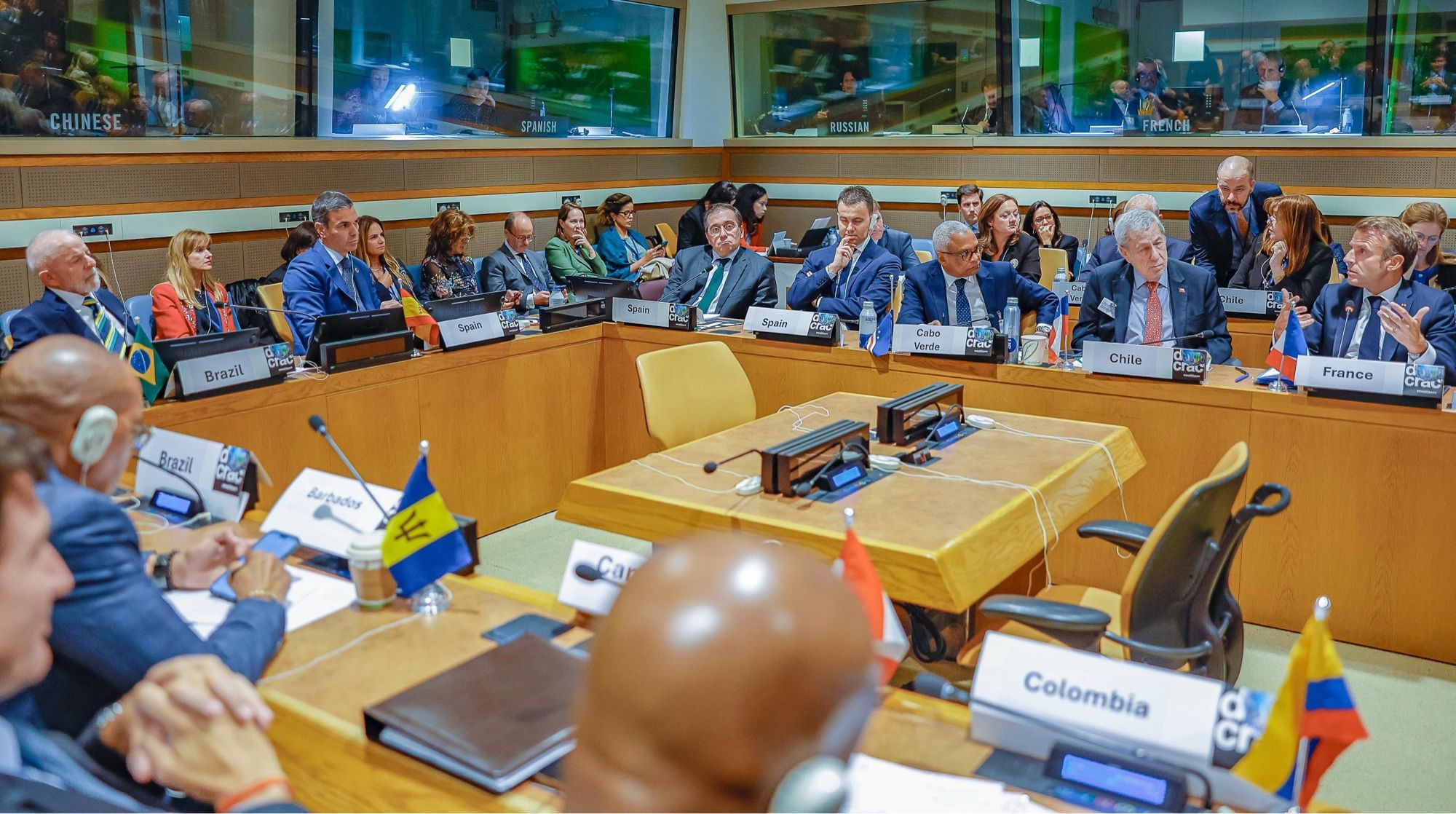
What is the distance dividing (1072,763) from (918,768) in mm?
199

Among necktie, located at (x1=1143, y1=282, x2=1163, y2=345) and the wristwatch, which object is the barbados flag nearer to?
the wristwatch

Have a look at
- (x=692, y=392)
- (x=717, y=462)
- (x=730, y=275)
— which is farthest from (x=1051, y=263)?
(x=717, y=462)

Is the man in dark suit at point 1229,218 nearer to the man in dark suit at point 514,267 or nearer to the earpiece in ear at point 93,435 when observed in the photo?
the man in dark suit at point 514,267

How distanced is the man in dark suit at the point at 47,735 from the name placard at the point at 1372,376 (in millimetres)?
3331

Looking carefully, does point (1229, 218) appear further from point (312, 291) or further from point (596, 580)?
point (596, 580)

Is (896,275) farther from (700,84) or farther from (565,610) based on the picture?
(700,84)

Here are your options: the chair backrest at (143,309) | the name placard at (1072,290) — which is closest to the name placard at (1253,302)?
the name placard at (1072,290)

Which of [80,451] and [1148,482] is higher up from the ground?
[80,451]

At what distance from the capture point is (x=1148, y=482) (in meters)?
3.94

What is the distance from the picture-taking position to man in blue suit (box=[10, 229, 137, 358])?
398 centimetres

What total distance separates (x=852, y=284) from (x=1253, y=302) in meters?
2.05

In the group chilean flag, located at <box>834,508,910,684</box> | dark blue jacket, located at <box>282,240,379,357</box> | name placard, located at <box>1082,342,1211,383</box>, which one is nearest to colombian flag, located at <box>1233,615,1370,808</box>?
chilean flag, located at <box>834,508,910,684</box>

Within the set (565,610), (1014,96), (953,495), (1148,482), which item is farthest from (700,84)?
(565,610)

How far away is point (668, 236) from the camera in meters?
9.51
